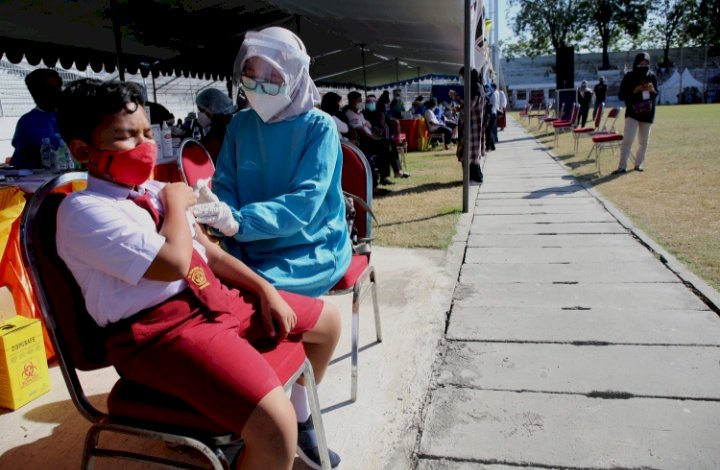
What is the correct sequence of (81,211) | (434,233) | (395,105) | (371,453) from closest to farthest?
(81,211), (371,453), (434,233), (395,105)

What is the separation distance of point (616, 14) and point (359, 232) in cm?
6691

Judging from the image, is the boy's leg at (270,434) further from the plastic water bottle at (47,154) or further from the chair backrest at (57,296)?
the plastic water bottle at (47,154)

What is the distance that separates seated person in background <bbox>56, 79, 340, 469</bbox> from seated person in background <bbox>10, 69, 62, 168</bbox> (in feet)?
10.5

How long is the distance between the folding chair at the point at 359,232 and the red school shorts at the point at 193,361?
103 cm

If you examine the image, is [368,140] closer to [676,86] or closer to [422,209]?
[422,209]

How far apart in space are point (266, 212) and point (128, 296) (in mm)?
609

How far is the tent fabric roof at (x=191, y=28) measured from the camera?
638 cm

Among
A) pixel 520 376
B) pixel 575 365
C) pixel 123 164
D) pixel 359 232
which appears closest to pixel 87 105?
pixel 123 164

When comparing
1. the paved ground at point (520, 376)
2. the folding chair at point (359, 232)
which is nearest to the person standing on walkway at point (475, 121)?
the paved ground at point (520, 376)

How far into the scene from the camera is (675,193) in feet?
22.1

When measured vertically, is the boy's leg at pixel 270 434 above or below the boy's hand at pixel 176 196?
below

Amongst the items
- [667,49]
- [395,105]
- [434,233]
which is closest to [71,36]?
[434,233]

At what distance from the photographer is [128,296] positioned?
4.39ft

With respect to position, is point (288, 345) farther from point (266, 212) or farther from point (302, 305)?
point (266, 212)
